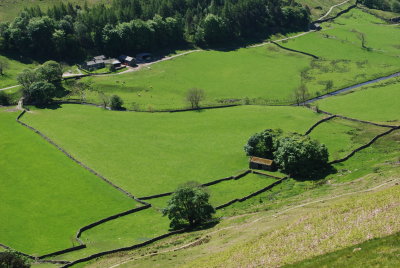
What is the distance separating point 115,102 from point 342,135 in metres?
79.6

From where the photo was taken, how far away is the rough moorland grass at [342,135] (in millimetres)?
132625

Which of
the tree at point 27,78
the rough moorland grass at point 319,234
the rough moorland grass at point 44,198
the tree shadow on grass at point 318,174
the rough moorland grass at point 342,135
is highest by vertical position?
the rough moorland grass at point 319,234

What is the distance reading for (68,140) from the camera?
142 meters

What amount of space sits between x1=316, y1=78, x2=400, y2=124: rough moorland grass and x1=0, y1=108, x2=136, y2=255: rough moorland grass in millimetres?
90191

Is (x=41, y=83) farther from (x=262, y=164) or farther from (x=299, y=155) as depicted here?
(x=299, y=155)

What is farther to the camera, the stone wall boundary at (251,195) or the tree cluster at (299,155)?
the tree cluster at (299,155)

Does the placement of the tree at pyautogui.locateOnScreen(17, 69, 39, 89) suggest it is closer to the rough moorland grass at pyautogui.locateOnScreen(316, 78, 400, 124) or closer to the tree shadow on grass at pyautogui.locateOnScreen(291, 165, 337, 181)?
the rough moorland grass at pyautogui.locateOnScreen(316, 78, 400, 124)

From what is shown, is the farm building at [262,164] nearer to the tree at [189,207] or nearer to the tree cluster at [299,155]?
the tree cluster at [299,155]

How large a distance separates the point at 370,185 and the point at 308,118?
61.1m

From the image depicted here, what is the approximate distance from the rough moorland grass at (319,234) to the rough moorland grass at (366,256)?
2101 mm

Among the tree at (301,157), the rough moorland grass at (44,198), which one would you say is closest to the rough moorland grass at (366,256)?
the rough moorland grass at (44,198)

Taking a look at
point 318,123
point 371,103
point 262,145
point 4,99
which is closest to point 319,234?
point 262,145

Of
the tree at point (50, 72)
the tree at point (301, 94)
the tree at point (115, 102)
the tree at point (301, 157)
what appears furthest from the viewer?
the tree at point (50, 72)

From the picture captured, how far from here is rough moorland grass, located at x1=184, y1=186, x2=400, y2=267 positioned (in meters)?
61.3
